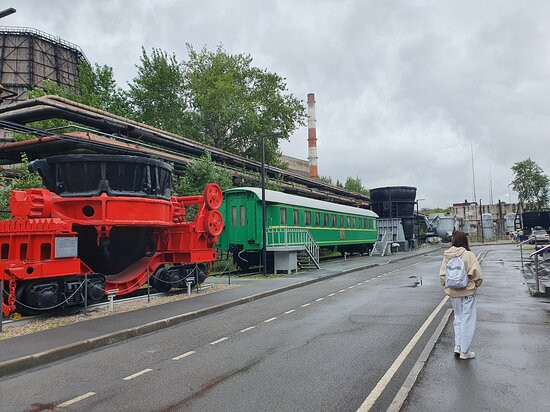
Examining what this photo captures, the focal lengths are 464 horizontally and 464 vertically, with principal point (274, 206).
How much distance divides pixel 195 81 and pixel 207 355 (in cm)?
3706

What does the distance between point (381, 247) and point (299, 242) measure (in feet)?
57.7

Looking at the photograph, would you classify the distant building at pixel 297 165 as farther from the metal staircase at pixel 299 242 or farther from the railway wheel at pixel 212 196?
the railway wheel at pixel 212 196

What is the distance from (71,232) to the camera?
10.2m

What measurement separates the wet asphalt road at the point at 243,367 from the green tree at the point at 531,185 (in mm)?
67133

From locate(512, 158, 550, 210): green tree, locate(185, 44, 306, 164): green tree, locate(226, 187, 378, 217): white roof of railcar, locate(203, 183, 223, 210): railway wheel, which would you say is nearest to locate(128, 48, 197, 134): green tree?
locate(185, 44, 306, 164): green tree

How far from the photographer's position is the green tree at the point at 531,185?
67.9 meters

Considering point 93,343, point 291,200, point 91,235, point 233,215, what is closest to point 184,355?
point 93,343

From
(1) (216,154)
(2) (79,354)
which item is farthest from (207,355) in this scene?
(1) (216,154)

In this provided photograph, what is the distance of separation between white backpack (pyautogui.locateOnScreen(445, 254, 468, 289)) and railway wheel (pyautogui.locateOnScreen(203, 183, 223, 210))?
9.03 metres

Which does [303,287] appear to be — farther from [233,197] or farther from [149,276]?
[233,197]

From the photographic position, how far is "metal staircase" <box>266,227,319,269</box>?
21516 mm

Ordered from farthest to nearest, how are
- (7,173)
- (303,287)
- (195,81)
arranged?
(195,81)
(7,173)
(303,287)

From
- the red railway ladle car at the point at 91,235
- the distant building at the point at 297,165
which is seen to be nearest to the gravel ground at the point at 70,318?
the red railway ladle car at the point at 91,235

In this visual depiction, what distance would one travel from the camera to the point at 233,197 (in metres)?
22.4
